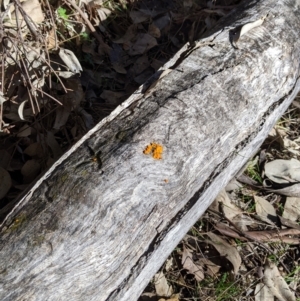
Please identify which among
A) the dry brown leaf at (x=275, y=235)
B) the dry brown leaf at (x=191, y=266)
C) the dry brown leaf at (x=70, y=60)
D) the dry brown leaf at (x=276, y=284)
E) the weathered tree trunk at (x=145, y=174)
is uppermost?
the dry brown leaf at (x=70, y=60)

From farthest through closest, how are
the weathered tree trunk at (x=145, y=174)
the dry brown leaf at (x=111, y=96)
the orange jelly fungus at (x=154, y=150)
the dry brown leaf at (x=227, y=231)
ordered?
the dry brown leaf at (x=111, y=96) < the dry brown leaf at (x=227, y=231) < the orange jelly fungus at (x=154, y=150) < the weathered tree trunk at (x=145, y=174)

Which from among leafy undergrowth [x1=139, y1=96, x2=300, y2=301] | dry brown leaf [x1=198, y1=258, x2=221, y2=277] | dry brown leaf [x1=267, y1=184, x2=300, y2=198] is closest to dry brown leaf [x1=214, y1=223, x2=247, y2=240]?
leafy undergrowth [x1=139, y1=96, x2=300, y2=301]

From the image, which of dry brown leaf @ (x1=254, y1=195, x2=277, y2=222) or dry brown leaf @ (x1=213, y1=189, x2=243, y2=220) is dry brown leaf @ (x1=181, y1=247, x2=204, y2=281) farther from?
dry brown leaf @ (x1=254, y1=195, x2=277, y2=222)

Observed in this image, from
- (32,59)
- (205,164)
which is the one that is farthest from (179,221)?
(32,59)

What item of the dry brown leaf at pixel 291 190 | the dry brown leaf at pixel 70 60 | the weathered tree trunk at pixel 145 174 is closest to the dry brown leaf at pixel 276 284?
the dry brown leaf at pixel 291 190

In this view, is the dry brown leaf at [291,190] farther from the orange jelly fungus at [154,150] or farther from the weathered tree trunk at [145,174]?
the orange jelly fungus at [154,150]
